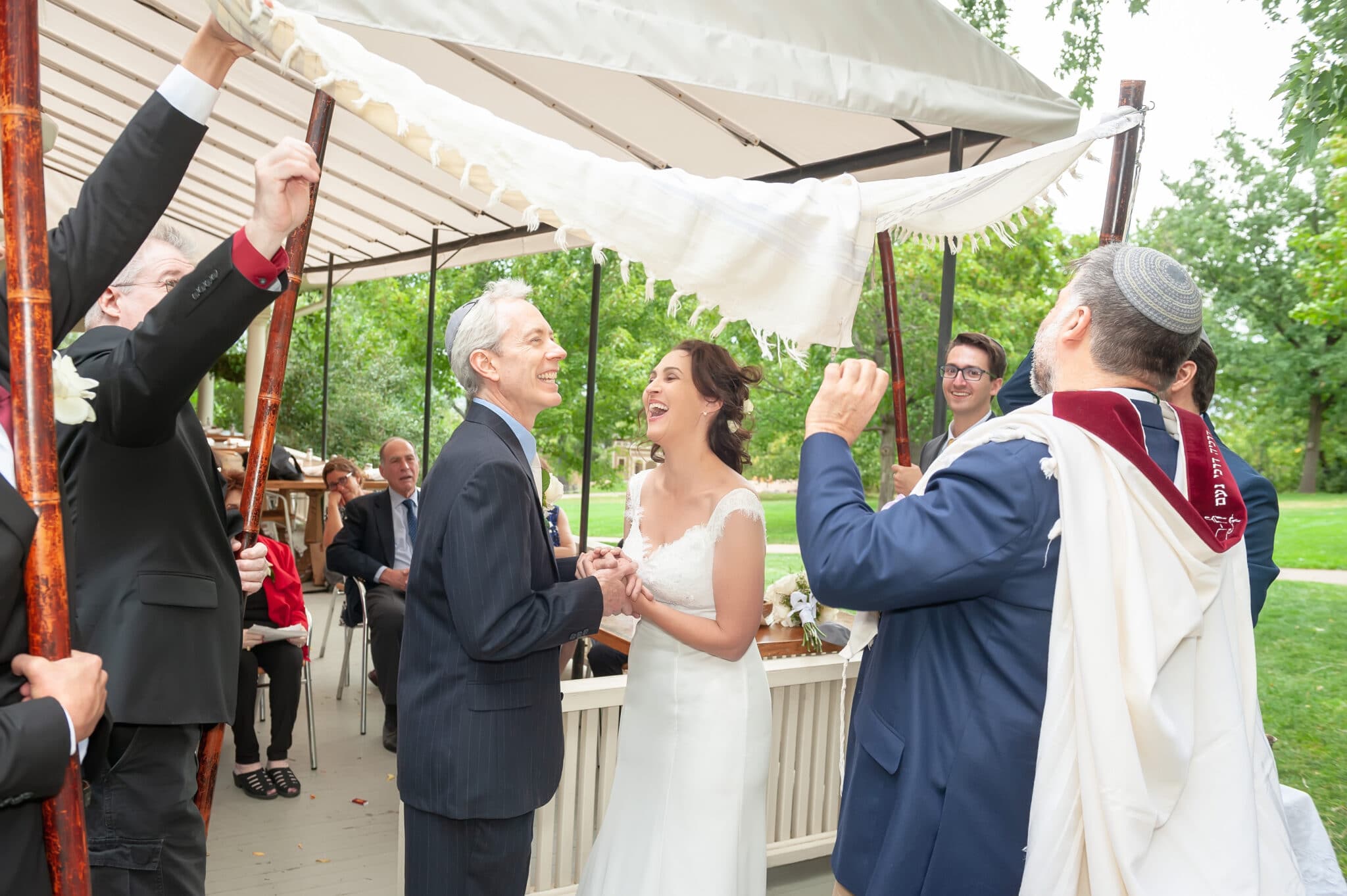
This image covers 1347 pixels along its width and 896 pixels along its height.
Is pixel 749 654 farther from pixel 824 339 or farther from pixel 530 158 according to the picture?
pixel 530 158

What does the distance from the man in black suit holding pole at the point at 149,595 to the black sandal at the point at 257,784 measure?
2825mm

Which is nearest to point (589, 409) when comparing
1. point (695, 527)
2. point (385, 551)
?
point (385, 551)

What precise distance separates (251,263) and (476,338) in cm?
112

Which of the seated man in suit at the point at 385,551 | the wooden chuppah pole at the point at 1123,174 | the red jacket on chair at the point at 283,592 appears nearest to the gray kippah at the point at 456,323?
the wooden chuppah pole at the point at 1123,174

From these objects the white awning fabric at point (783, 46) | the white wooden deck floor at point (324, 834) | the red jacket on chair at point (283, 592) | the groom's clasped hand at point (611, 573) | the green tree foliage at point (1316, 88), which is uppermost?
the green tree foliage at point (1316, 88)

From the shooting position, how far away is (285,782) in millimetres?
4625

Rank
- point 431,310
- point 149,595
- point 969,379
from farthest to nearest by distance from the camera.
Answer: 1. point 431,310
2. point 969,379
3. point 149,595

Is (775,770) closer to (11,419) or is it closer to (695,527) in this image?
(695,527)

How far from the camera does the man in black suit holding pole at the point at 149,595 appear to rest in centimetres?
181

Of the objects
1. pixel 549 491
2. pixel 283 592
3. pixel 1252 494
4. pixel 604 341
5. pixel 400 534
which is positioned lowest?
pixel 283 592

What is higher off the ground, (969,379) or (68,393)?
(969,379)

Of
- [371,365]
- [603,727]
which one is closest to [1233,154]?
[371,365]

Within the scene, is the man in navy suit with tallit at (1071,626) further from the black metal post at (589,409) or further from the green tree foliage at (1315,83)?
the black metal post at (589,409)

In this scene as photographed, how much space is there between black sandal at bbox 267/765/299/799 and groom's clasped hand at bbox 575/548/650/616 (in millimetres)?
2806
